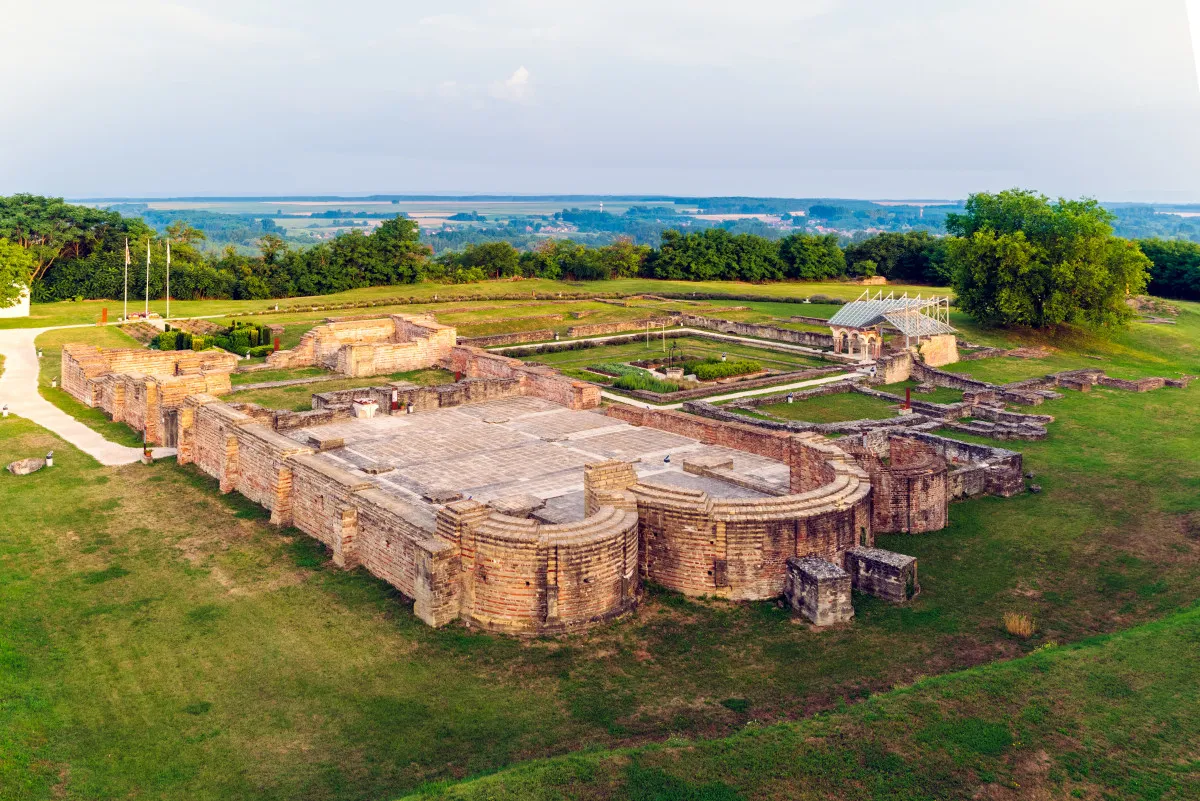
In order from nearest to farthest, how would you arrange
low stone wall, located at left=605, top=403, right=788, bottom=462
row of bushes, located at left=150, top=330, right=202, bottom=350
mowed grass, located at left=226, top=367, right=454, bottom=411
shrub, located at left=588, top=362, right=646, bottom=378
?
low stone wall, located at left=605, top=403, right=788, bottom=462 → mowed grass, located at left=226, top=367, right=454, bottom=411 → shrub, located at left=588, top=362, right=646, bottom=378 → row of bushes, located at left=150, top=330, right=202, bottom=350

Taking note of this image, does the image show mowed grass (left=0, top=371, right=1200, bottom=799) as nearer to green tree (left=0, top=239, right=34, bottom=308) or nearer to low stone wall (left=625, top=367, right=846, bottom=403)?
low stone wall (left=625, top=367, right=846, bottom=403)

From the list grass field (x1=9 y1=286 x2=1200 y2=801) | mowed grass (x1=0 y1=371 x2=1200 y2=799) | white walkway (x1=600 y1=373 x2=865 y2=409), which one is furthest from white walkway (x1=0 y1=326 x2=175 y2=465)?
white walkway (x1=600 y1=373 x2=865 y2=409)

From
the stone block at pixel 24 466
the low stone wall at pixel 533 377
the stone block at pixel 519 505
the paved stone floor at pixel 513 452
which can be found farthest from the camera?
the low stone wall at pixel 533 377

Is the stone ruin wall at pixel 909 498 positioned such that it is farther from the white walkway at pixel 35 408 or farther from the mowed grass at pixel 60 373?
the mowed grass at pixel 60 373

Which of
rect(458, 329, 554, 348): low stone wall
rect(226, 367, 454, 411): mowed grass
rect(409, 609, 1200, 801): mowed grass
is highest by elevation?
rect(458, 329, 554, 348): low stone wall

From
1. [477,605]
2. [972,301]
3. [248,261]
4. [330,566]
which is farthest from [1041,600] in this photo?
[248,261]

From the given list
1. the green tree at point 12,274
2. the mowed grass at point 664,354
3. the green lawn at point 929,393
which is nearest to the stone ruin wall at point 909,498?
the green lawn at point 929,393

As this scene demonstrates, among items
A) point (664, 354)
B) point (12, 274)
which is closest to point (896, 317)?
point (664, 354)
